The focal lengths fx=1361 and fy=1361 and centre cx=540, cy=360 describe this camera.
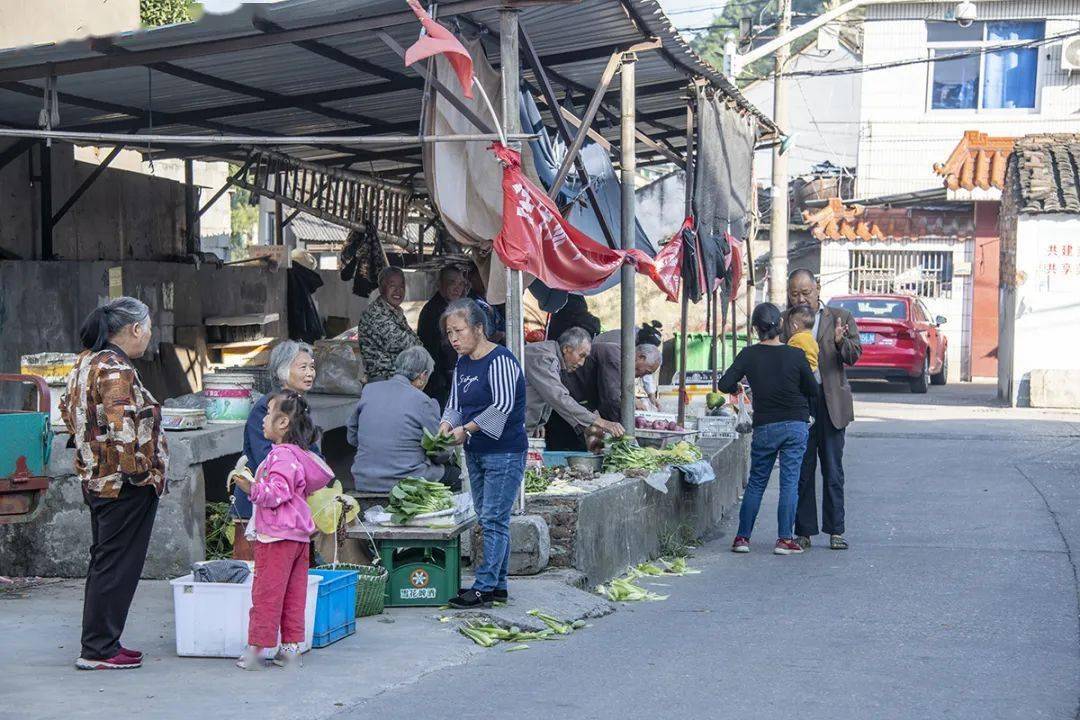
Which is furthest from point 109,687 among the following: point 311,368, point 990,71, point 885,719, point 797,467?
point 990,71

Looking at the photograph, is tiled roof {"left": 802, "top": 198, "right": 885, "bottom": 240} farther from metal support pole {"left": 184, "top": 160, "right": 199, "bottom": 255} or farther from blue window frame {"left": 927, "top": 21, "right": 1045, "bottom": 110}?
metal support pole {"left": 184, "top": 160, "right": 199, "bottom": 255}

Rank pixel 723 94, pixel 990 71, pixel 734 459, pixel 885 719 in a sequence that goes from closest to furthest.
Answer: pixel 885 719 → pixel 723 94 → pixel 734 459 → pixel 990 71

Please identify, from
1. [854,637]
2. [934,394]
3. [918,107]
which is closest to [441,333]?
[854,637]

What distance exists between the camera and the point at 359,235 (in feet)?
54.2

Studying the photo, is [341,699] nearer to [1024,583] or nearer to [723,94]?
[1024,583]

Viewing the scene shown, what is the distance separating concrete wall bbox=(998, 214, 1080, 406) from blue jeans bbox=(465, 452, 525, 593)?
16.8m

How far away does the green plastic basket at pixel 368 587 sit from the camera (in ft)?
25.2

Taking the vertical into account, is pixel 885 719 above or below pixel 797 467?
below

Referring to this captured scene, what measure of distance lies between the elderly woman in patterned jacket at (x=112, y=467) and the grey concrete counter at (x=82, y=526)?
78.2 inches

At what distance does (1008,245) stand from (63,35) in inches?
628

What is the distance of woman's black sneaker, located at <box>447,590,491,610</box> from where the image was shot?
306 inches

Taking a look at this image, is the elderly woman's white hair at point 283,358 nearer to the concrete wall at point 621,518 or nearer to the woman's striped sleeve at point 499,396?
the woman's striped sleeve at point 499,396

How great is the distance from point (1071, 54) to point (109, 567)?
27400 mm

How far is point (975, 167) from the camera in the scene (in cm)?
2702
